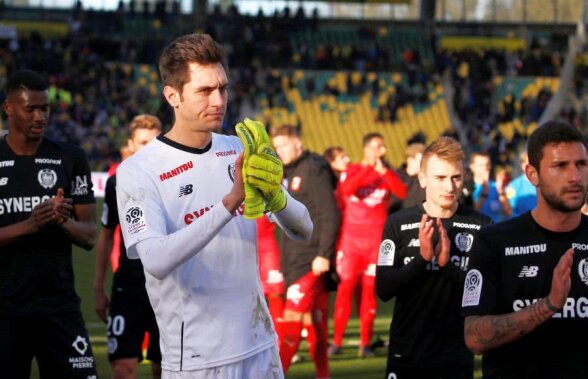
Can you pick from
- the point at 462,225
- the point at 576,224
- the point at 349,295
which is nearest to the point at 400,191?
the point at 349,295

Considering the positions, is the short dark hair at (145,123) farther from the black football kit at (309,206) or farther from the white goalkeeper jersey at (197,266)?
the white goalkeeper jersey at (197,266)

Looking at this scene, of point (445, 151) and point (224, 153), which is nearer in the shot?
point (224, 153)

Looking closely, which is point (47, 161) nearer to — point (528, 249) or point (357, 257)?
point (528, 249)

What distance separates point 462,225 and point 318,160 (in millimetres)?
3796

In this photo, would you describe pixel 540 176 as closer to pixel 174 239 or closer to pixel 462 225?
pixel 174 239

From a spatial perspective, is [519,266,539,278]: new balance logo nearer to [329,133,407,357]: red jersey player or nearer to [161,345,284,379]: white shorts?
[161,345,284,379]: white shorts

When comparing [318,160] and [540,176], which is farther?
[318,160]

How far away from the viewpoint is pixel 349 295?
38.3ft

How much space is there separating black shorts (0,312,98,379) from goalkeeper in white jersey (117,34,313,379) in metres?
1.64

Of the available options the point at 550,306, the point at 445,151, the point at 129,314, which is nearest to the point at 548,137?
the point at 550,306

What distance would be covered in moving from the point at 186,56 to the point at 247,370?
1240 mm

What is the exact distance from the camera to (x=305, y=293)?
9555 millimetres

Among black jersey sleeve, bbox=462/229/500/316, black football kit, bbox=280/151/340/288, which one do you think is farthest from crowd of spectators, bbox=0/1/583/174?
black jersey sleeve, bbox=462/229/500/316

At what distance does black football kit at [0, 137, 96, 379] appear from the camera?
588 cm
